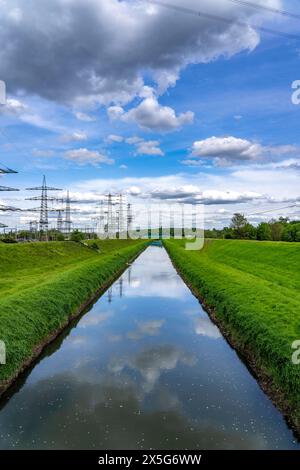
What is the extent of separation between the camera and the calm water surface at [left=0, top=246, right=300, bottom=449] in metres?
8.09

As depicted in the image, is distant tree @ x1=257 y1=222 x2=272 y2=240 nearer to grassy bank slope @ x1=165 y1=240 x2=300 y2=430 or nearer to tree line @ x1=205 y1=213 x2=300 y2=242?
tree line @ x1=205 y1=213 x2=300 y2=242

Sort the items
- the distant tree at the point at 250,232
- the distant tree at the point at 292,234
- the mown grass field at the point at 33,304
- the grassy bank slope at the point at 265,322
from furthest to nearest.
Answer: the distant tree at the point at 250,232
the distant tree at the point at 292,234
the mown grass field at the point at 33,304
the grassy bank slope at the point at 265,322

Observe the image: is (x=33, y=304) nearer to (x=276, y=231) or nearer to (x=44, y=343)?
(x=44, y=343)

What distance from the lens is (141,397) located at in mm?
10031

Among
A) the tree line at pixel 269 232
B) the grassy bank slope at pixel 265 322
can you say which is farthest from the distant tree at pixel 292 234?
the grassy bank slope at pixel 265 322

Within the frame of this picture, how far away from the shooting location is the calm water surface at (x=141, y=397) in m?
8.09

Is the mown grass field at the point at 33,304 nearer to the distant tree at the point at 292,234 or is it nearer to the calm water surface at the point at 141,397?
the calm water surface at the point at 141,397

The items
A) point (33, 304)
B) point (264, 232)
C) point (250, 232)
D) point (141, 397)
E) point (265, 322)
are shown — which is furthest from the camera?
point (250, 232)

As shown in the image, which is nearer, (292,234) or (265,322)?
(265,322)

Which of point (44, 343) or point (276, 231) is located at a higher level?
point (276, 231)

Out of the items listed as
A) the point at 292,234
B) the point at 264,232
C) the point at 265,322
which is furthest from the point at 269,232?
the point at 265,322

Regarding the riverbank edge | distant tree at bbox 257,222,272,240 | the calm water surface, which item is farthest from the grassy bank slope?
distant tree at bbox 257,222,272,240
